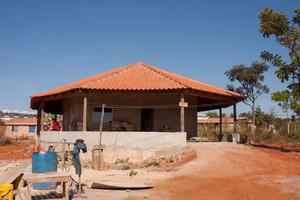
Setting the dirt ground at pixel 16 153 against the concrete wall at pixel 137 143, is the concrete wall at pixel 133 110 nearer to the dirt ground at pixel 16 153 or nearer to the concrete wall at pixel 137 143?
the concrete wall at pixel 137 143

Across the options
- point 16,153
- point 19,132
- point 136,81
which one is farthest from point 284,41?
point 19,132

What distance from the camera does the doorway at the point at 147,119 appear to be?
21797mm

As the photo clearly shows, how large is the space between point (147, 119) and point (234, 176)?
9060 mm

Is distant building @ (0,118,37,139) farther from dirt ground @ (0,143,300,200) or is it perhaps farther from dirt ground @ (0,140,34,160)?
dirt ground @ (0,143,300,200)

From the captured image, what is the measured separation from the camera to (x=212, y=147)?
18328 millimetres

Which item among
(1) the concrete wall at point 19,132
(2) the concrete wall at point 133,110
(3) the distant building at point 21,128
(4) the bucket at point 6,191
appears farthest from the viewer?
(3) the distant building at point 21,128

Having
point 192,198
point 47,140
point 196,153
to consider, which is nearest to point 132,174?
point 196,153

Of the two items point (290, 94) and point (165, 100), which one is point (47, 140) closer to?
point (165, 100)

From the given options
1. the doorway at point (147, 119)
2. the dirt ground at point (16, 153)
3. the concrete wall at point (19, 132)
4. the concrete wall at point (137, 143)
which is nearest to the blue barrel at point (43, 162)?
the concrete wall at point (137, 143)

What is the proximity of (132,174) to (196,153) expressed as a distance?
371cm

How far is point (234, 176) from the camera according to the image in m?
13.6

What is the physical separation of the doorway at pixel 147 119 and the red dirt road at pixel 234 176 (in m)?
3.95

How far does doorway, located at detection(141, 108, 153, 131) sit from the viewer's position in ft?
71.5

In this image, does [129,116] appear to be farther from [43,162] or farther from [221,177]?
[43,162]
